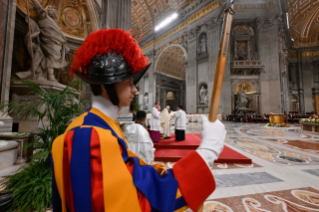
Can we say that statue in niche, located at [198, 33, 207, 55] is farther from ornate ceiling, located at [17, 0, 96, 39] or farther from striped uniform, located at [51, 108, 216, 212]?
striped uniform, located at [51, 108, 216, 212]

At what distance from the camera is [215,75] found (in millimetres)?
736

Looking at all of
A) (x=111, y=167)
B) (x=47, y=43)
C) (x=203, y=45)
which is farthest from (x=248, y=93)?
(x=111, y=167)

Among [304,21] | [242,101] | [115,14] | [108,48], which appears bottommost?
[108,48]

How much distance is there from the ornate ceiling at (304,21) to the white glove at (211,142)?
2961 centimetres

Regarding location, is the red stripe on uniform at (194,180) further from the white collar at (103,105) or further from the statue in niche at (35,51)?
the statue in niche at (35,51)

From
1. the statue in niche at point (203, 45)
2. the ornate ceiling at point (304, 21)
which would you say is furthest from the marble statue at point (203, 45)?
the ornate ceiling at point (304, 21)

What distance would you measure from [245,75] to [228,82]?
2612 millimetres

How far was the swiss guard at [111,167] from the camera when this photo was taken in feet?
1.75

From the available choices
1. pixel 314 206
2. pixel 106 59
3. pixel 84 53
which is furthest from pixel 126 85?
pixel 314 206

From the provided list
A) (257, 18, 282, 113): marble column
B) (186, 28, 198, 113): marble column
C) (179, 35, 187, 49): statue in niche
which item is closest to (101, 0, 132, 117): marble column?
(186, 28, 198, 113): marble column

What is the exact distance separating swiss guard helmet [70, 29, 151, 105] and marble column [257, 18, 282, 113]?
1822cm

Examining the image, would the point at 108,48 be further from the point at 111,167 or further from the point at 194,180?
the point at 194,180

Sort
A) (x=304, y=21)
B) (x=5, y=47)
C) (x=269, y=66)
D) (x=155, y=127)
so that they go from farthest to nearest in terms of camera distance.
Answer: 1. (x=304, y=21)
2. (x=269, y=66)
3. (x=155, y=127)
4. (x=5, y=47)

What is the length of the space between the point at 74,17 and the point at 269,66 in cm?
1805
